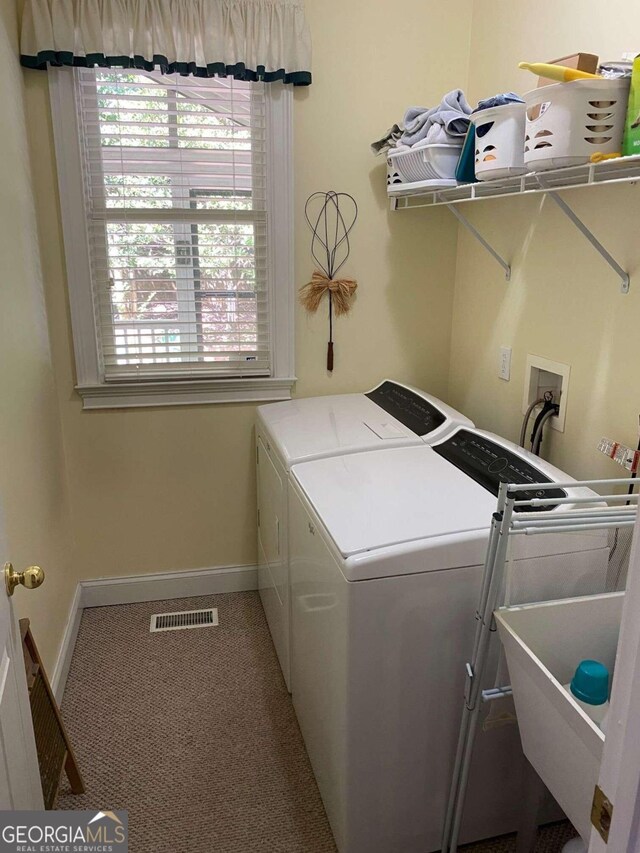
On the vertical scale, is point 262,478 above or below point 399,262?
below

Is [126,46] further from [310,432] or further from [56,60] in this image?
[310,432]

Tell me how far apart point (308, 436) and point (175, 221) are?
103cm

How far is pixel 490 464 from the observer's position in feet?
5.94

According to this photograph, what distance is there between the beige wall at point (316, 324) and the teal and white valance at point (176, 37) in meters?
0.13

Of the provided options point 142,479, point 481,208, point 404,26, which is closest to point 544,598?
point 481,208

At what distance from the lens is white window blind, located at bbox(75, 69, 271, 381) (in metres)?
2.31

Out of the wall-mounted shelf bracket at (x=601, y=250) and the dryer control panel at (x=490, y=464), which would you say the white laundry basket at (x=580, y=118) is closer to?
the wall-mounted shelf bracket at (x=601, y=250)

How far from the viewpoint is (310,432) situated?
2189 mm

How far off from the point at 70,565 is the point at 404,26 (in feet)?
8.35

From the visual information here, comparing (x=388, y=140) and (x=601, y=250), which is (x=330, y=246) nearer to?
(x=388, y=140)

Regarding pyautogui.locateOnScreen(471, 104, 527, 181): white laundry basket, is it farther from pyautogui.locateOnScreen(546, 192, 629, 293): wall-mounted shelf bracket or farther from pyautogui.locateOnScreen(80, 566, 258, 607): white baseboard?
pyautogui.locateOnScreen(80, 566, 258, 607): white baseboard

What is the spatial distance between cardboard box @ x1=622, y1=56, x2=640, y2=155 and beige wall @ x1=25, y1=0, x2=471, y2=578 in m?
1.30

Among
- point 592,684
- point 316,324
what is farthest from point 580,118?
point 316,324

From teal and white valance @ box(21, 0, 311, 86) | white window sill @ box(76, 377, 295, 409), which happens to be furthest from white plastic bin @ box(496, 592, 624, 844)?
teal and white valance @ box(21, 0, 311, 86)
